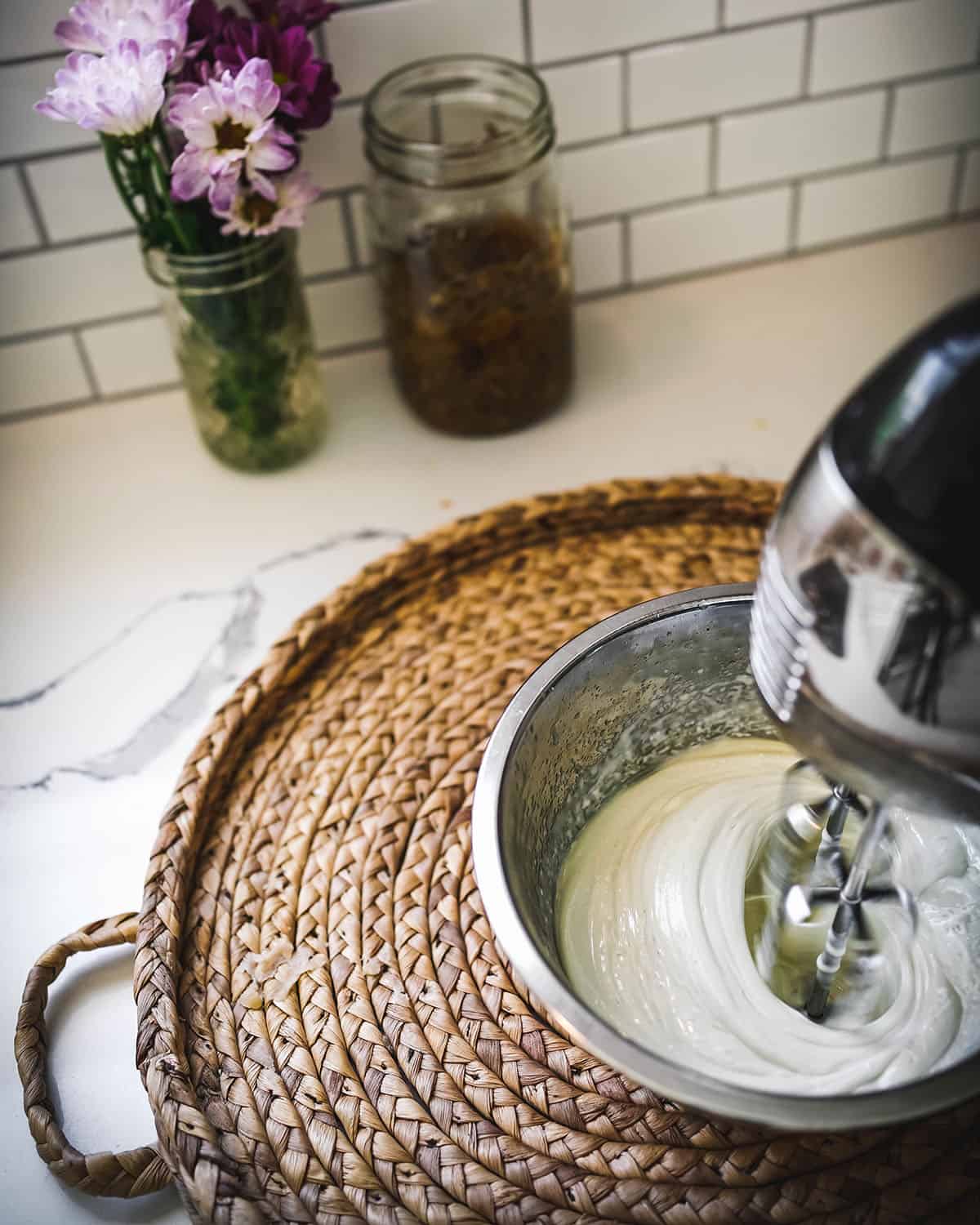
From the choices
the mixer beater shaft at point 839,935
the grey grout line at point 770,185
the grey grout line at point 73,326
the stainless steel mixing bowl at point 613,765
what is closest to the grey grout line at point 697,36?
the grey grout line at point 770,185

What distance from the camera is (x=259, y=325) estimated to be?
821 millimetres

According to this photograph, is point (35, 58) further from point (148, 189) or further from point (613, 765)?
point (613, 765)

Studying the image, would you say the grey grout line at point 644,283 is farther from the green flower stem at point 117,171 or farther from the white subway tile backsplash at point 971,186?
the green flower stem at point 117,171

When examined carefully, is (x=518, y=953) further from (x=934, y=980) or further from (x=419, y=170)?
(x=419, y=170)

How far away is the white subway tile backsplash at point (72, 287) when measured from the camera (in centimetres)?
89

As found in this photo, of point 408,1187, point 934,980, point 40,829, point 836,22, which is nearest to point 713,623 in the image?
point 934,980

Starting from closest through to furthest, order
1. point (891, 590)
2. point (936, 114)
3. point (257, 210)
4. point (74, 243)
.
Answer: point (891, 590) < point (257, 210) < point (74, 243) < point (936, 114)

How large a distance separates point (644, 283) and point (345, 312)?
25 centimetres

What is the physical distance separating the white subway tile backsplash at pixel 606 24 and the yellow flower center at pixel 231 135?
0.87 feet

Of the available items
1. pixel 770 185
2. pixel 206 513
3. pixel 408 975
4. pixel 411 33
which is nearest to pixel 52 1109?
pixel 408 975

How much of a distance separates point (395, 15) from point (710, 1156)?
2.33 feet

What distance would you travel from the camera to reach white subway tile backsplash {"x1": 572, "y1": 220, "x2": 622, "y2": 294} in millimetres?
988

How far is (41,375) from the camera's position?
95 cm

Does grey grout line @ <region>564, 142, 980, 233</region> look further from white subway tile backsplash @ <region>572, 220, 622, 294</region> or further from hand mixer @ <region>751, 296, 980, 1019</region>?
hand mixer @ <region>751, 296, 980, 1019</region>
